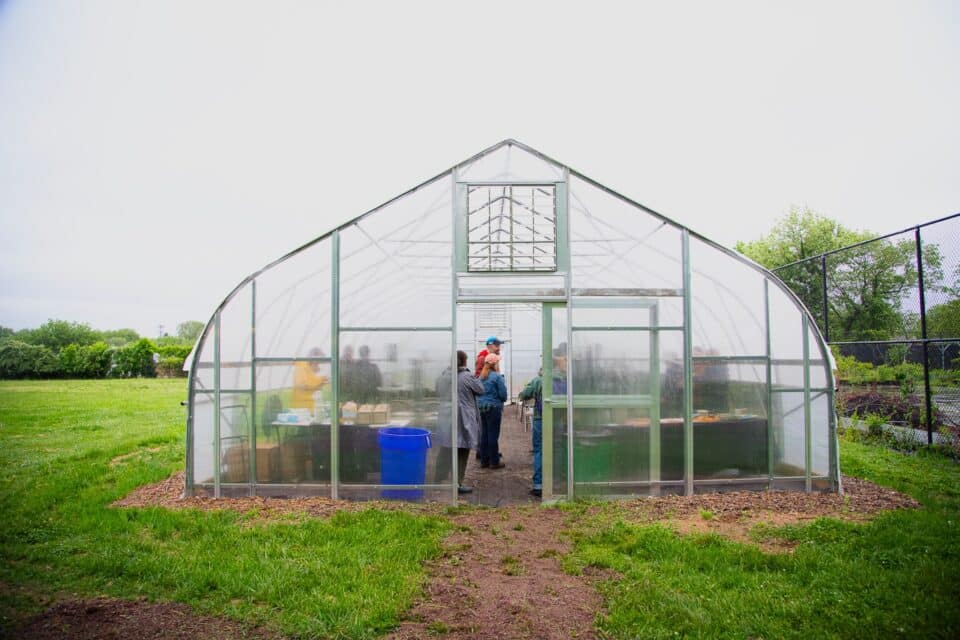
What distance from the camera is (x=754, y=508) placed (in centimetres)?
603

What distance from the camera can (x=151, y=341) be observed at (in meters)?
32.6

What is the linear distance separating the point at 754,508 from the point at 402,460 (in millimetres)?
3709

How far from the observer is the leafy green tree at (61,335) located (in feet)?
73.4

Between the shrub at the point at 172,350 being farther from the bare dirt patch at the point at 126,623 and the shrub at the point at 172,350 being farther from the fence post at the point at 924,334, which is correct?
the fence post at the point at 924,334

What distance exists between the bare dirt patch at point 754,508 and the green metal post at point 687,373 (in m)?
0.31

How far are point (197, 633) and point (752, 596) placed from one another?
11.8 ft

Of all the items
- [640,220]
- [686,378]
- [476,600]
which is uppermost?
[640,220]

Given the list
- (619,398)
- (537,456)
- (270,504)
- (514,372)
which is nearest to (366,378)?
(270,504)

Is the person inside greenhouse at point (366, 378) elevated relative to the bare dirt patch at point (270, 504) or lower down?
elevated

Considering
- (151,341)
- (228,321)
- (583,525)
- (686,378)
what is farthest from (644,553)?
(151,341)

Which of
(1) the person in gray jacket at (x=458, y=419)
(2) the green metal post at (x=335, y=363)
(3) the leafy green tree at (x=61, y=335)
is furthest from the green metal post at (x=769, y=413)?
(3) the leafy green tree at (x=61, y=335)

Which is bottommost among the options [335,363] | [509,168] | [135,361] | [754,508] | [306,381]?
[754,508]

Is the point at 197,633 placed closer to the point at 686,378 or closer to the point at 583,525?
the point at 583,525

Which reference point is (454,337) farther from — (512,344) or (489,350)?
(512,344)
